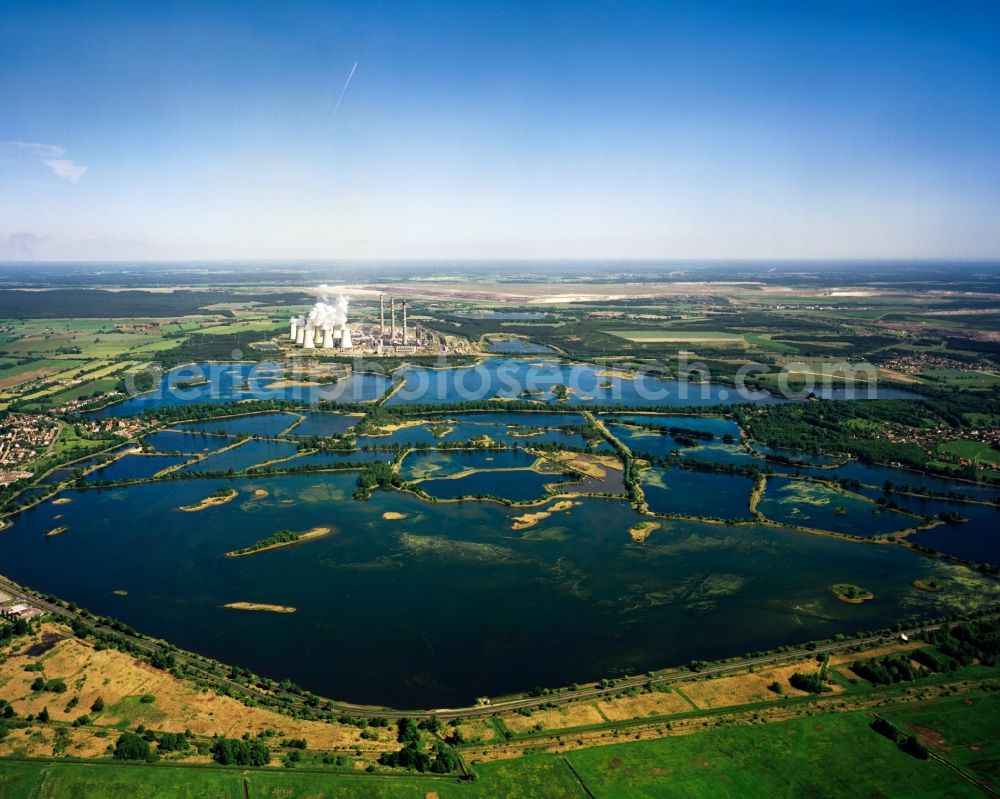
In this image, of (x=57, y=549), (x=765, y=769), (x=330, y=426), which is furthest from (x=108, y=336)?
(x=765, y=769)

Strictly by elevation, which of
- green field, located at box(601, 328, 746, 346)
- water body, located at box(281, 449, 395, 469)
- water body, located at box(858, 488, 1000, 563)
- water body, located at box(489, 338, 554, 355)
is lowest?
water body, located at box(858, 488, 1000, 563)

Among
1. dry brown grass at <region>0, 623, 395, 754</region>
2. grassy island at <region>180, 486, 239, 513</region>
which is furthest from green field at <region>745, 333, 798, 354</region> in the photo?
dry brown grass at <region>0, 623, 395, 754</region>

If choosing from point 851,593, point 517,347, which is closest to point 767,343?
point 517,347

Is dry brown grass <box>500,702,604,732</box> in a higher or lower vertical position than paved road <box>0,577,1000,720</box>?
lower

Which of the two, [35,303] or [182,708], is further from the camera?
[35,303]

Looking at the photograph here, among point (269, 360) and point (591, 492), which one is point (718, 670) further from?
point (269, 360)

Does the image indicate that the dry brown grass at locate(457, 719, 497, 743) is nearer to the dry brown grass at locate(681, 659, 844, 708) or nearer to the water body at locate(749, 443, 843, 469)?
the dry brown grass at locate(681, 659, 844, 708)
